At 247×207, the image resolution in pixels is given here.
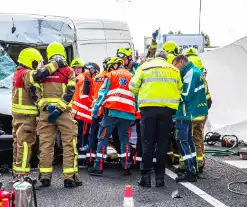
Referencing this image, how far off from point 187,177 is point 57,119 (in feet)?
6.93

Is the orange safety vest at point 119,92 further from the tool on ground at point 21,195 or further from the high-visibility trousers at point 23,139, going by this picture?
the tool on ground at point 21,195

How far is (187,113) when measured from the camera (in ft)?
27.3

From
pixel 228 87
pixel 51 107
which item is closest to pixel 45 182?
pixel 51 107

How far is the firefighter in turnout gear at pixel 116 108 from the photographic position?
873 centimetres

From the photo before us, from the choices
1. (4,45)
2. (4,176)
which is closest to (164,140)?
(4,176)

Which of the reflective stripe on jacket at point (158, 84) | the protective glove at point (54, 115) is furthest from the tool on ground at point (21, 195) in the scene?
the reflective stripe on jacket at point (158, 84)

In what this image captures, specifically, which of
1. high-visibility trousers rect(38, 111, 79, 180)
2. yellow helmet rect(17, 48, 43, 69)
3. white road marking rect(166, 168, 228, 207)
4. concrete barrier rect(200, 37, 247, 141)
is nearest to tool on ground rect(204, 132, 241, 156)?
concrete barrier rect(200, 37, 247, 141)

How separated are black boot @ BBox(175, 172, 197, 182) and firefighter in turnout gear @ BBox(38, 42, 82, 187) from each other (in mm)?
1469

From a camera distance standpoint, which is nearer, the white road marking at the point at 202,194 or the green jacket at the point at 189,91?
the white road marking at the point at 202,194

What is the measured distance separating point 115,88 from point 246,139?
5817 millimetres

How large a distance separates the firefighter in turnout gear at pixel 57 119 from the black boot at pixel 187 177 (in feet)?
4.82

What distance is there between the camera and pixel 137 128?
30.6ft

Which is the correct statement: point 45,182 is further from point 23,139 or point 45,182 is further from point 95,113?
point 95,113

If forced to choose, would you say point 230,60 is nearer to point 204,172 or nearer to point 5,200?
point 204,172
